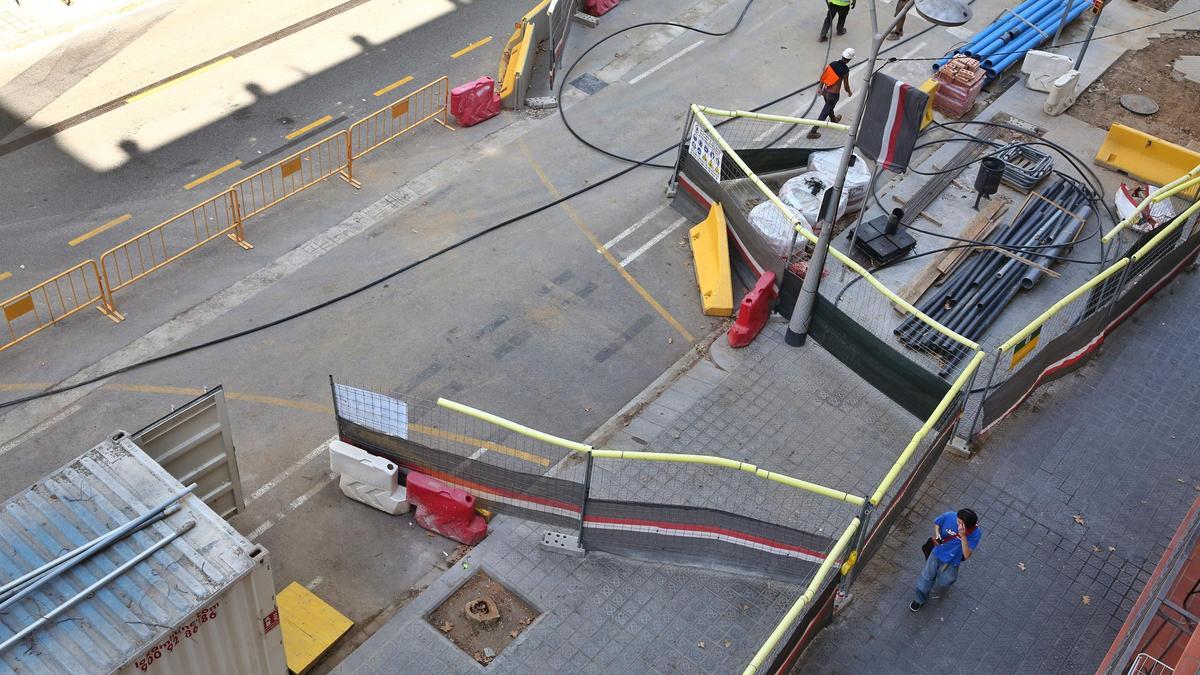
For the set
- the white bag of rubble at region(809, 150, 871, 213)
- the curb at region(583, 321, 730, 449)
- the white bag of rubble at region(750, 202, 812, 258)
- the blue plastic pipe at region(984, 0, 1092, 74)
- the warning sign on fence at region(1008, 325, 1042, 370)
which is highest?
the warning sign on fence at region(1008, 325, 1042, 370)

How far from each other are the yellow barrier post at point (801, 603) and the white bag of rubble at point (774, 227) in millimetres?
5987

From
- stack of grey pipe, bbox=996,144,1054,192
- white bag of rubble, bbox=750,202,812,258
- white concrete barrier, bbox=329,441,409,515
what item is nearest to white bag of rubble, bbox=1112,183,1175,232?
stack of grey pipe, bbox=996,144,1054,192

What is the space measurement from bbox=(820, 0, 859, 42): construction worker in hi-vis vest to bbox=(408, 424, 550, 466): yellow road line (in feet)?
43.9

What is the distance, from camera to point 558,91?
21.9 metres

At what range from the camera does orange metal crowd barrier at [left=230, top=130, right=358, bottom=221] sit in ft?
60.0

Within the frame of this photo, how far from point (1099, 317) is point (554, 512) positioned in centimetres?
847

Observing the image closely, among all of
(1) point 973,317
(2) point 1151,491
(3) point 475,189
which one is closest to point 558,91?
(3) point 475,189

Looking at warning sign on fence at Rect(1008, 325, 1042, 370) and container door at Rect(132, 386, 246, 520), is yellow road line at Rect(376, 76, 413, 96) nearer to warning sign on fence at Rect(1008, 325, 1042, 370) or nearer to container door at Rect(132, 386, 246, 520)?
container door at Rect(132, 386, 246, 520)

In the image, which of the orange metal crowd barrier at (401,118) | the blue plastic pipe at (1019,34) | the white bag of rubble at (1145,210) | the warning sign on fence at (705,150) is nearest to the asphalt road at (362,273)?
the orange metal crowd barrier at (401,118)

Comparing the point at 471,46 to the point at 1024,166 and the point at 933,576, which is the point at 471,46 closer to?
the point at 1024,166

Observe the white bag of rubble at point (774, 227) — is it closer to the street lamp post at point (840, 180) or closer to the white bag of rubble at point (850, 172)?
the street lamp post at point (840, 180)

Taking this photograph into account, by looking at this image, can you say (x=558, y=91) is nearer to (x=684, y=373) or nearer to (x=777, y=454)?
(x=684, y=373)

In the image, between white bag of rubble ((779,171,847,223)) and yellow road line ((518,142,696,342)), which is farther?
white bag of rubble ((779,171,847,223))

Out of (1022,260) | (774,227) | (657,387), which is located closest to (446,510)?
(657,387)
